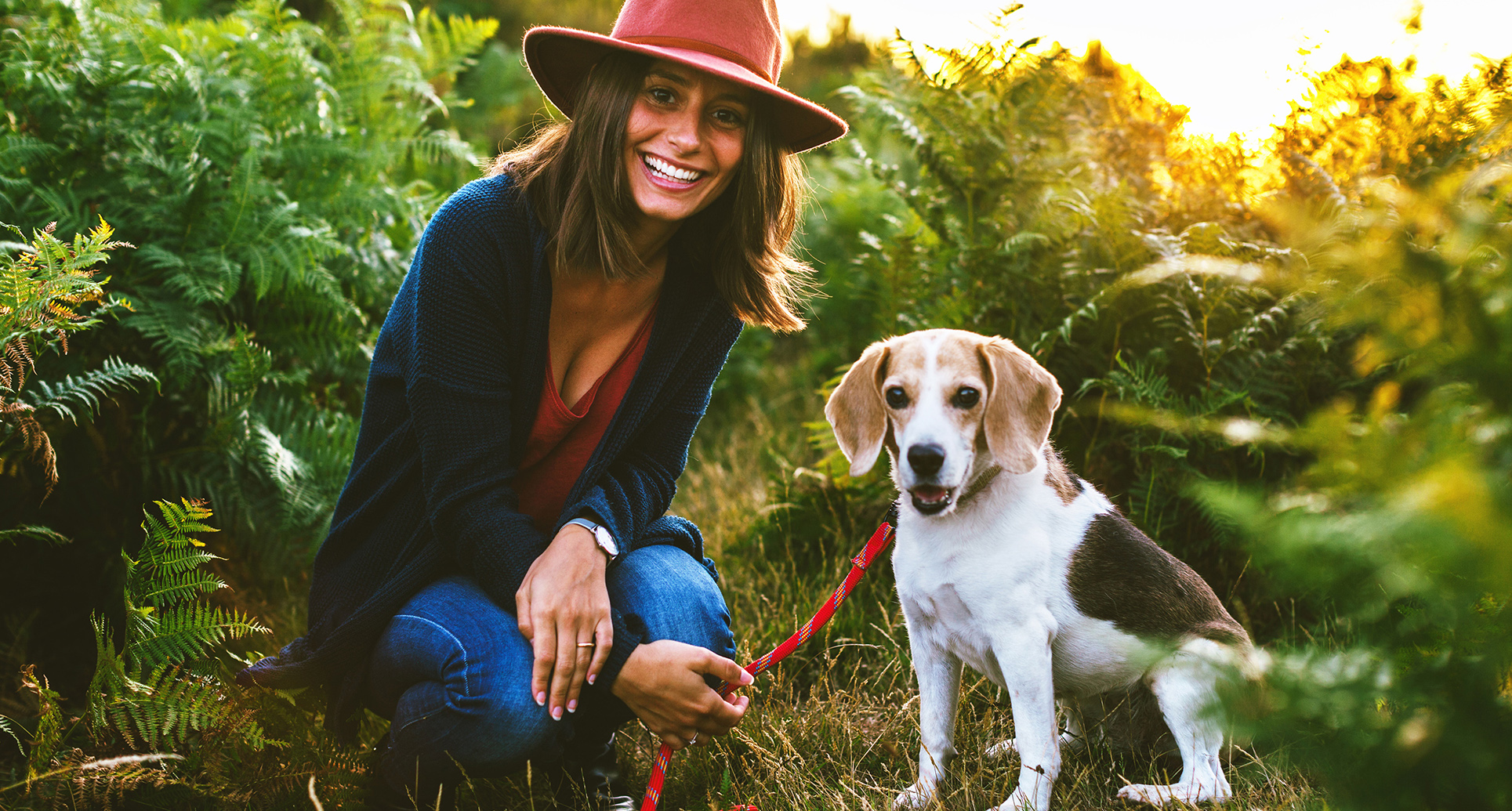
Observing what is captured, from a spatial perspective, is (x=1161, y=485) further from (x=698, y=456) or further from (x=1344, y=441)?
(x=698, y=456)

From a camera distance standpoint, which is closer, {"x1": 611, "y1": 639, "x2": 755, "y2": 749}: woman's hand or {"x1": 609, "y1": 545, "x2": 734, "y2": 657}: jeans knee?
{"x1": 611, "y1": 639, "x2": 755, "y2": 749}: woman's hand

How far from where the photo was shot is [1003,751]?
2.58 meters

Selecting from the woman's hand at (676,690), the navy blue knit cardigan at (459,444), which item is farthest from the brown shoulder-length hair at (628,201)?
the woman's hand at (676,690)

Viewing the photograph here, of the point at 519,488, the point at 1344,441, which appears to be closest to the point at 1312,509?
the point at 1344,441

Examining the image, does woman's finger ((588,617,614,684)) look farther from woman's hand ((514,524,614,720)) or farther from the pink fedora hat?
the pink fedora hat

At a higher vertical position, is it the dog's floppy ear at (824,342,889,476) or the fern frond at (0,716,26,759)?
the dog's floppy ear at (824,342,889,476)

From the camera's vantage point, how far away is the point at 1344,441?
3.48ft

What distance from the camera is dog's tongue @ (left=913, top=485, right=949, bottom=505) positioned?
229 cm

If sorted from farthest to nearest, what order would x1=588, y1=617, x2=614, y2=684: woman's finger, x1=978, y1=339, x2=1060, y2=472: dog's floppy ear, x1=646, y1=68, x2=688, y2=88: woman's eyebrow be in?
x1=646, y1=68, x2=688, y2=88: woman's eyebrow < x1=978, y1=339, x2=1060, y2=472: dog's floppy ear < x1=588, y1=617, x2=614, y2=684: woman's finger

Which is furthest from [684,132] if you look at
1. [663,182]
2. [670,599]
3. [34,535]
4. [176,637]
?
[34,535]

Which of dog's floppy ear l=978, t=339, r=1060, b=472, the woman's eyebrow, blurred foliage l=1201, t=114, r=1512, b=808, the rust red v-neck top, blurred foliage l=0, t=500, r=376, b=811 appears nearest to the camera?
blurred foliage l=1201, t=114, r=1512, b=808

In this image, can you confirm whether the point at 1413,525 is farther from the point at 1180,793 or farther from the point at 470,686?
A: the point at 470,686

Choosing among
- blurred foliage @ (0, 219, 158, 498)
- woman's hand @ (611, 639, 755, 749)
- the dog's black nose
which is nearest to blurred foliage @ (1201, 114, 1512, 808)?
the dog's black nose

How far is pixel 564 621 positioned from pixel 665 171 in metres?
1.24
